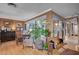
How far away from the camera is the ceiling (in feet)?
9.57

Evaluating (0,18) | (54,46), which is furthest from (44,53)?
(0,18)

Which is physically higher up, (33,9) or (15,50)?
(33,9)

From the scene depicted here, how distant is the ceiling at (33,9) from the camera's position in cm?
292

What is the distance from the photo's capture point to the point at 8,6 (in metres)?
2.93

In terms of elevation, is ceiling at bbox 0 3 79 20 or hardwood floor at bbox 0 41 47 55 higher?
ceiling at bbox 0 3 79 20

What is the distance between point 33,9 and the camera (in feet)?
9.62

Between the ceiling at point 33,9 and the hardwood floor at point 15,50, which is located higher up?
the ceiling at point 33,9

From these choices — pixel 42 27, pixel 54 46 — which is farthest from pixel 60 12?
pixel 54 46

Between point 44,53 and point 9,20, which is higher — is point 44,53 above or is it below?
below

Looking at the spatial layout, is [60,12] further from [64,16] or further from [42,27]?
[42,27]

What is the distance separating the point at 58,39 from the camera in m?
2.96
